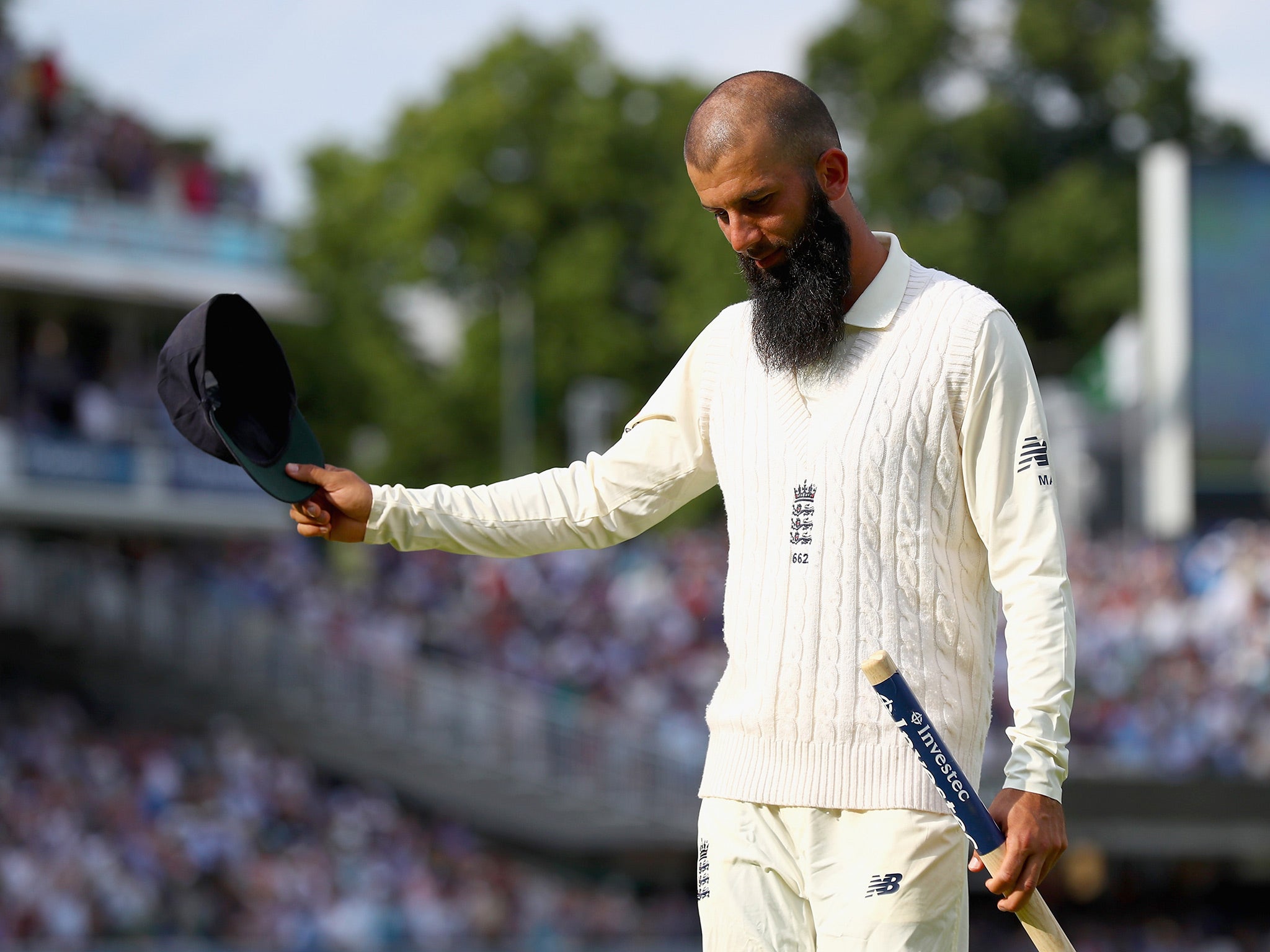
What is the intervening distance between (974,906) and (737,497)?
1848 centimetres

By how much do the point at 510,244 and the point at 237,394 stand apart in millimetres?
36572

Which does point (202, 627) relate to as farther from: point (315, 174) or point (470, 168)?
point (315, 174)

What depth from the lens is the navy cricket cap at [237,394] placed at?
345cm

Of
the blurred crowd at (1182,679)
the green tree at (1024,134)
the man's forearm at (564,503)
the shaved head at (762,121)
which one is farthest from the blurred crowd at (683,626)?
the green tree at (1024,134)

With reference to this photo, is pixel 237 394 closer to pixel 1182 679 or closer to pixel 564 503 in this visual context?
pixel 564 503

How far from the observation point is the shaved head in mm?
3201

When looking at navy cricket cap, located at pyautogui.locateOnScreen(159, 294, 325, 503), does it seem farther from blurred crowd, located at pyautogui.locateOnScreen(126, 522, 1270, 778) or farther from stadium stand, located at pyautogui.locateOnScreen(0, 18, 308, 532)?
stadium stand, located at pyautogui.locateOnScreen(0, 18, 308, 532)

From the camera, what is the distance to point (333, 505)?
3.57 metres

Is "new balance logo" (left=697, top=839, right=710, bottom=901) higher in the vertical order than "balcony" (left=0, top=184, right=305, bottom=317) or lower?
lower

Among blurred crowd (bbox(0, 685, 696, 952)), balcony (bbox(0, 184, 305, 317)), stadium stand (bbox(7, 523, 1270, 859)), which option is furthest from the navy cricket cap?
balcony (bbox(0, 184, 305, 317))

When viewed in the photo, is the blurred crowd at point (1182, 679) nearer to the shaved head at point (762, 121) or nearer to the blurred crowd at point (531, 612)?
the blurred crowd at point (531, 612)

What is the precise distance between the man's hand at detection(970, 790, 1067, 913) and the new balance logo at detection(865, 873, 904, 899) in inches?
6.3

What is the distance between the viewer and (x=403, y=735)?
63.6 feet

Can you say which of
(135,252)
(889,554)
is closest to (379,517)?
(889,554)
